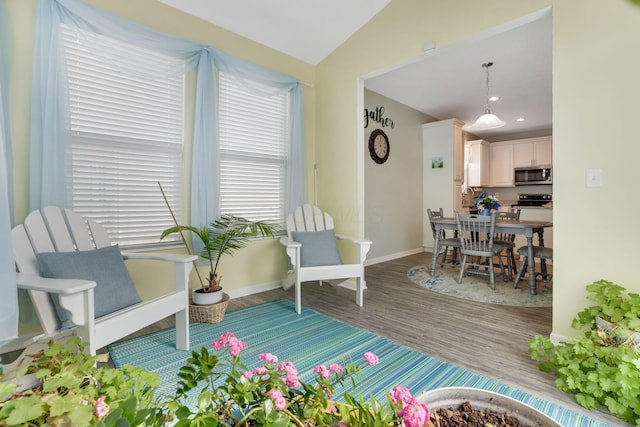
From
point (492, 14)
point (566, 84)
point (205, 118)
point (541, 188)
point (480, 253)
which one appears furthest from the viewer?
point (541, 188)

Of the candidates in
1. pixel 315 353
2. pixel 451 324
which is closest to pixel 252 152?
pixel 315 353

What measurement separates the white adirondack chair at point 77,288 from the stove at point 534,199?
6645 mm

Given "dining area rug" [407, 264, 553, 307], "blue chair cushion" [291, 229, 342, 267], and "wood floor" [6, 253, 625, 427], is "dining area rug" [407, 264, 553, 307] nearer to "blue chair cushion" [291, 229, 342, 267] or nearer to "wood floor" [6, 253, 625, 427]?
"wood floor" [6, 253, 625, 427]

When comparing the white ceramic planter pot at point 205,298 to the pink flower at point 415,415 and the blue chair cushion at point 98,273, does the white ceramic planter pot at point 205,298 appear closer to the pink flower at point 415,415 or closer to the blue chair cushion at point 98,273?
the blue chair cushion at point 98,273

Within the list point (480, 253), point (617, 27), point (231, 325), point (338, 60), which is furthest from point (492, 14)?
point (231, 325)

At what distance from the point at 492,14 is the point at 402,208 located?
330 centimetres

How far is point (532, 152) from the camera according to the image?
6.20m

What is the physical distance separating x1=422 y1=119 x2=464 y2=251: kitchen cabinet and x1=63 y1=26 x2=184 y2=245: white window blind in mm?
4445

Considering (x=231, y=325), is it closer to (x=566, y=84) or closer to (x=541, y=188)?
(x=566, y=84)

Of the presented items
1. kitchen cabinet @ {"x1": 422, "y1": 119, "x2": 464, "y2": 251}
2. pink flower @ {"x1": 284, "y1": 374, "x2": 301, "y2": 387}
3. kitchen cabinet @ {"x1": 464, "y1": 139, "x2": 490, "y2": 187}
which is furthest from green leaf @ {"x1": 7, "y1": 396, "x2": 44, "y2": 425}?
kitchen cabinet @ {"x1": 464, "y1": 139, "x2": 490, "y2": 187}

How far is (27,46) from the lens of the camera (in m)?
2.01

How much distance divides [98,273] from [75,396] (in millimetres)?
1411

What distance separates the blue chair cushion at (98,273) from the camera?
1.61 metres

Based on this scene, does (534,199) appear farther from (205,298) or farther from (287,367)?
(287,367)
